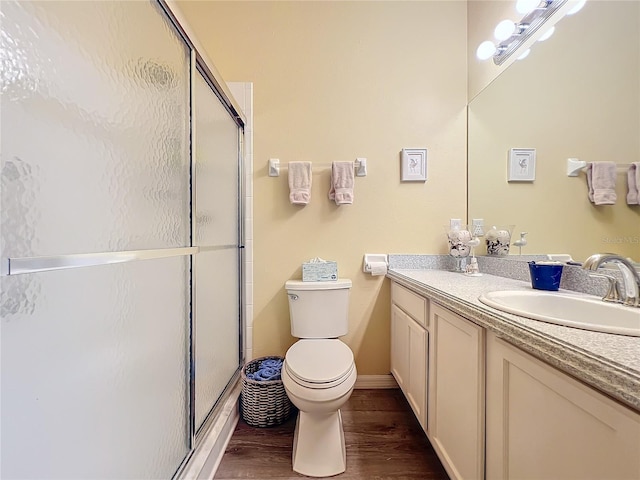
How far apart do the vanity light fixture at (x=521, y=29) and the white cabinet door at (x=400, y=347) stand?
1.48 meters

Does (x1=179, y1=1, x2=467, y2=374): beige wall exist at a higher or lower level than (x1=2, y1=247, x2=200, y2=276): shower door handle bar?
higher

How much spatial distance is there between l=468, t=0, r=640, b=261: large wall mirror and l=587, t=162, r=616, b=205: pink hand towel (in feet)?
0.06

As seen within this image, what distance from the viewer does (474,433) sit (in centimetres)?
82

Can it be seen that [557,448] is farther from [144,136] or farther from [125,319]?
[144,136]

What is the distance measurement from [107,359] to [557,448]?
1.04 meters

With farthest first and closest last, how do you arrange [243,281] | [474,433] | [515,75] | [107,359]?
[243,281] → [515,75] → [474,433] → [107,359]

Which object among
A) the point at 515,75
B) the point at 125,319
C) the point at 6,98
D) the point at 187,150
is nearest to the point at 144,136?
the point at 187,150

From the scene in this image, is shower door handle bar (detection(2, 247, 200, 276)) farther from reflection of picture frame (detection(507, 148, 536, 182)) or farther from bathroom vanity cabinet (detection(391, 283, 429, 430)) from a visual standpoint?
reflection of picture frame (detection(507, 148, 536, 182))

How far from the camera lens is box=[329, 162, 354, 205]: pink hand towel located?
174 cm

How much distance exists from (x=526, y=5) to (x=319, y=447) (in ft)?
7.24

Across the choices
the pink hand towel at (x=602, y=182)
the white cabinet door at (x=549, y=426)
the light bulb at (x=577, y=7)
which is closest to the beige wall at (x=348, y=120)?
the light bulb at (x=577, y=7)

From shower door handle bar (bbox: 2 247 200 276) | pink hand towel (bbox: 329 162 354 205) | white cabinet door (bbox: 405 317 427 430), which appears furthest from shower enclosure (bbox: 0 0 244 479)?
white cabinet door (bbox: 405 317 427 430)

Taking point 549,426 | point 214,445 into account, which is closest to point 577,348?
Result: point 549,426

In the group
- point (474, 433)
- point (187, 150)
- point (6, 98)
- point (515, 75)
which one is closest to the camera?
point (6, 98)
